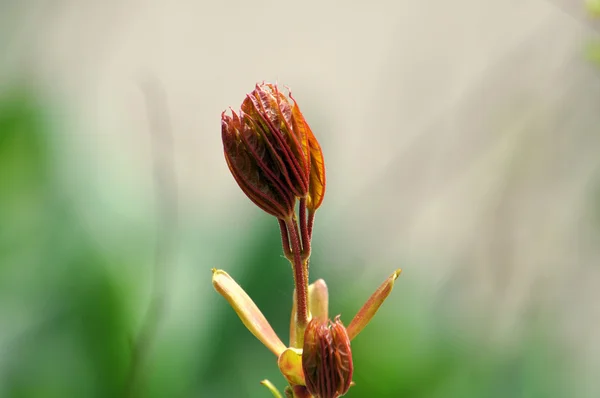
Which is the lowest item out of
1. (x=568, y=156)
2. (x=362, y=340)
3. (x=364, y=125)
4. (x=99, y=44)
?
(x=568, y=156)

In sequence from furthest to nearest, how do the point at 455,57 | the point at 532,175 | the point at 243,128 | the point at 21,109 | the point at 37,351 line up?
1. the point at 455,57
2. the point at 532,175
3. the point at 21,109
4. the point at 37,351
5. the point at 243,128

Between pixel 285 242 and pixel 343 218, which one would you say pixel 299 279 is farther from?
pixel 343 218

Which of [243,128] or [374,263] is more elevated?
Result: [243,128]

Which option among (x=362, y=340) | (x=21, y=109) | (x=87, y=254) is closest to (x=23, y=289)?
(x=87, y=254)

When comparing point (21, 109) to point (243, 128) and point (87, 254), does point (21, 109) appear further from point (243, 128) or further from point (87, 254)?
point (243, 128)

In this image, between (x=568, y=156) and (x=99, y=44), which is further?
(x=99, y=44)

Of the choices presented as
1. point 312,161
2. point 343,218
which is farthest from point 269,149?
point 343,218

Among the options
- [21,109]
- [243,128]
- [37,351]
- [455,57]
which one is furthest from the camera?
[455,57]
